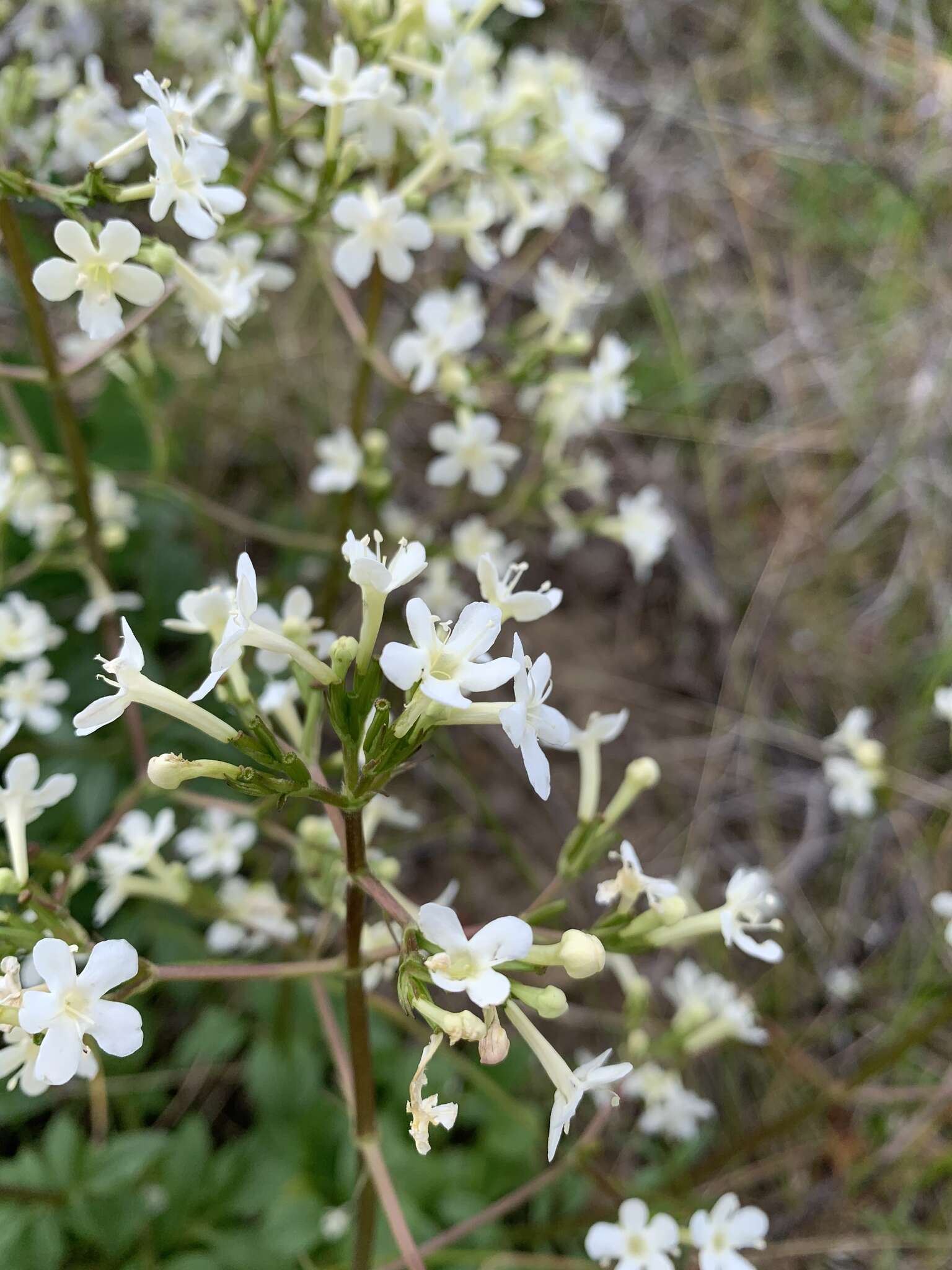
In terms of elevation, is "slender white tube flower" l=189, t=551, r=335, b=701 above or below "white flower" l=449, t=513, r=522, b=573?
above

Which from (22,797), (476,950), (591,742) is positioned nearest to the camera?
(476,950)

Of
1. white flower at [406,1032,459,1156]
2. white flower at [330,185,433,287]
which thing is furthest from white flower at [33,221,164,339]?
white flower at [406,1032,459,1156]

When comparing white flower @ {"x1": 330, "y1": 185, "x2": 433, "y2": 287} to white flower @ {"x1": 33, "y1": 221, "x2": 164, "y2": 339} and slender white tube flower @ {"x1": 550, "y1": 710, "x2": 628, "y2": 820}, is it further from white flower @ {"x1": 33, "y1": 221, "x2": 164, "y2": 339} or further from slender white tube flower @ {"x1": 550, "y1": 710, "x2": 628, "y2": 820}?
slender white tube flower @ {"x1": 550, "y1": 710, "x2": 628, "y2": 820}

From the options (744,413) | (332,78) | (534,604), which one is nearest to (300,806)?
(534,604)

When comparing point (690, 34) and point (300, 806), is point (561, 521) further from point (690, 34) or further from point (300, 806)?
point (690, 34)

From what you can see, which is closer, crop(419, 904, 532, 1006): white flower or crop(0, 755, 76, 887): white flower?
crop(419, 904, 532, 1006): white flower

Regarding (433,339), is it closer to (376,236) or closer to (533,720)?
(376,236)

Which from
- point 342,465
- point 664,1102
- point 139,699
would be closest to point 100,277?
point 139,699
